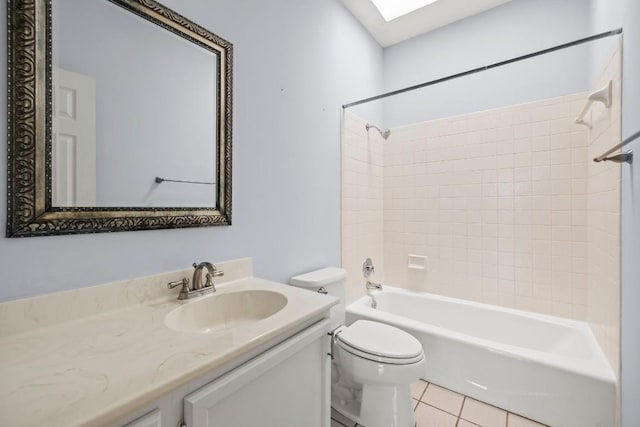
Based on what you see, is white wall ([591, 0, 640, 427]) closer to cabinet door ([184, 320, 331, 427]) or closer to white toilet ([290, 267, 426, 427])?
white toilet ([290, 267, 426, 427])

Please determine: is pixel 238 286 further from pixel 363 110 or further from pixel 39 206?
pixel 363 110

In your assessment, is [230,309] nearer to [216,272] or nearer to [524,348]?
[216,272]

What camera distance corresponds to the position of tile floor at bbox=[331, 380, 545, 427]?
4.86 ft

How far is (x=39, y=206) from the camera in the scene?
0.77m

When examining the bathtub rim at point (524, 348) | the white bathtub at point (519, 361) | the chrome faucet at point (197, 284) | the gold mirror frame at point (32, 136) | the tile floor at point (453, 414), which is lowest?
the tile floor at point (453, 414)

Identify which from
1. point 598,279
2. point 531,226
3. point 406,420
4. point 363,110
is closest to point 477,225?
point 531,226

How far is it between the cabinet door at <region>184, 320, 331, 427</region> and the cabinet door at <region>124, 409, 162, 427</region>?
0.06 meters

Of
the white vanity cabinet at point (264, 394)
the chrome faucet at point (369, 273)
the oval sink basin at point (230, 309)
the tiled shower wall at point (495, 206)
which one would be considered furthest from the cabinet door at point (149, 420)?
the tiled shower wall at point (495, 206)

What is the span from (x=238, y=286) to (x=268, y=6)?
1446mm

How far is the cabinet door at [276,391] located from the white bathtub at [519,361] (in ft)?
3.20

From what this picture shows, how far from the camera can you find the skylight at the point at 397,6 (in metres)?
2.10

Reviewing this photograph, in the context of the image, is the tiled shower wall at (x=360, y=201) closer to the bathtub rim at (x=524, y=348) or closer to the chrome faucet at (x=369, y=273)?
the chrome faucet at (x=369, y=273)

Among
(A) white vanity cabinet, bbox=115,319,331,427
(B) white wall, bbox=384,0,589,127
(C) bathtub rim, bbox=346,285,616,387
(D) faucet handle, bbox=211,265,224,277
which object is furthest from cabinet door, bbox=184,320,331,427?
(B) white wall, bbox=384,0,589,127

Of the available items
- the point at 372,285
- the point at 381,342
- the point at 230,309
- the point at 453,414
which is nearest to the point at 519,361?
the point at 453,414
